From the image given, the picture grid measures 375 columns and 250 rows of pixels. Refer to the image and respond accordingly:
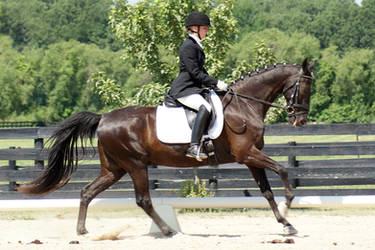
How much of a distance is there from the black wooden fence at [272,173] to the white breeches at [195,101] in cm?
298

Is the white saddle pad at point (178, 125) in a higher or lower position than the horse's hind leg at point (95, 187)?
higher

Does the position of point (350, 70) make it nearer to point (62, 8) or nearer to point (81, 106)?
point (81, 106)

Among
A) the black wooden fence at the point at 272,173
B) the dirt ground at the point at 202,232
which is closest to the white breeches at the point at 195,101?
the dirt ground at the point at 202,232

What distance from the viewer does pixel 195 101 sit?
21.1ft

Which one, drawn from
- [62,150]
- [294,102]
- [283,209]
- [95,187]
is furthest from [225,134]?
[62,150]

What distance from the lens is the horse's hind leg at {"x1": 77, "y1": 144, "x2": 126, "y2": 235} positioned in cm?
677

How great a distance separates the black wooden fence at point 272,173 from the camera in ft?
30.7

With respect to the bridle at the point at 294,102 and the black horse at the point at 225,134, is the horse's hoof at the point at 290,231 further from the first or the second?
the bridle at the point at 294,102

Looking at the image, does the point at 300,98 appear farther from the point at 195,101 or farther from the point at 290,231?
the point at 290,231

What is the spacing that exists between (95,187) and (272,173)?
3.79 m

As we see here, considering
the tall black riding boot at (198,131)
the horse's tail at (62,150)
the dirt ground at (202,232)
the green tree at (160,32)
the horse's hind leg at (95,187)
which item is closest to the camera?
the dirt ground at (202,232)

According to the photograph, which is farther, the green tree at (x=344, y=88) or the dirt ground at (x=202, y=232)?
the green tree at (x=344, y=88)

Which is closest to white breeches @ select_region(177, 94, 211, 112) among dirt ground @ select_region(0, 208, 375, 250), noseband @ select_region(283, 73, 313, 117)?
noseband @ select_region(283, 73, 313, 117)

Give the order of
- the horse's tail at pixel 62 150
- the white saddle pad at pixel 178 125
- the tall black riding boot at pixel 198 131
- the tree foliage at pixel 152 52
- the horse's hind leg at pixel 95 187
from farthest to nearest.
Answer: the tree foliage at pixel 152 52, the horse's tail at pixel 62 150, the horse's hind leg at pixel 95 187, the white saddle pad at pixel 178 125, the tall black riding boot at pixel 198 131
